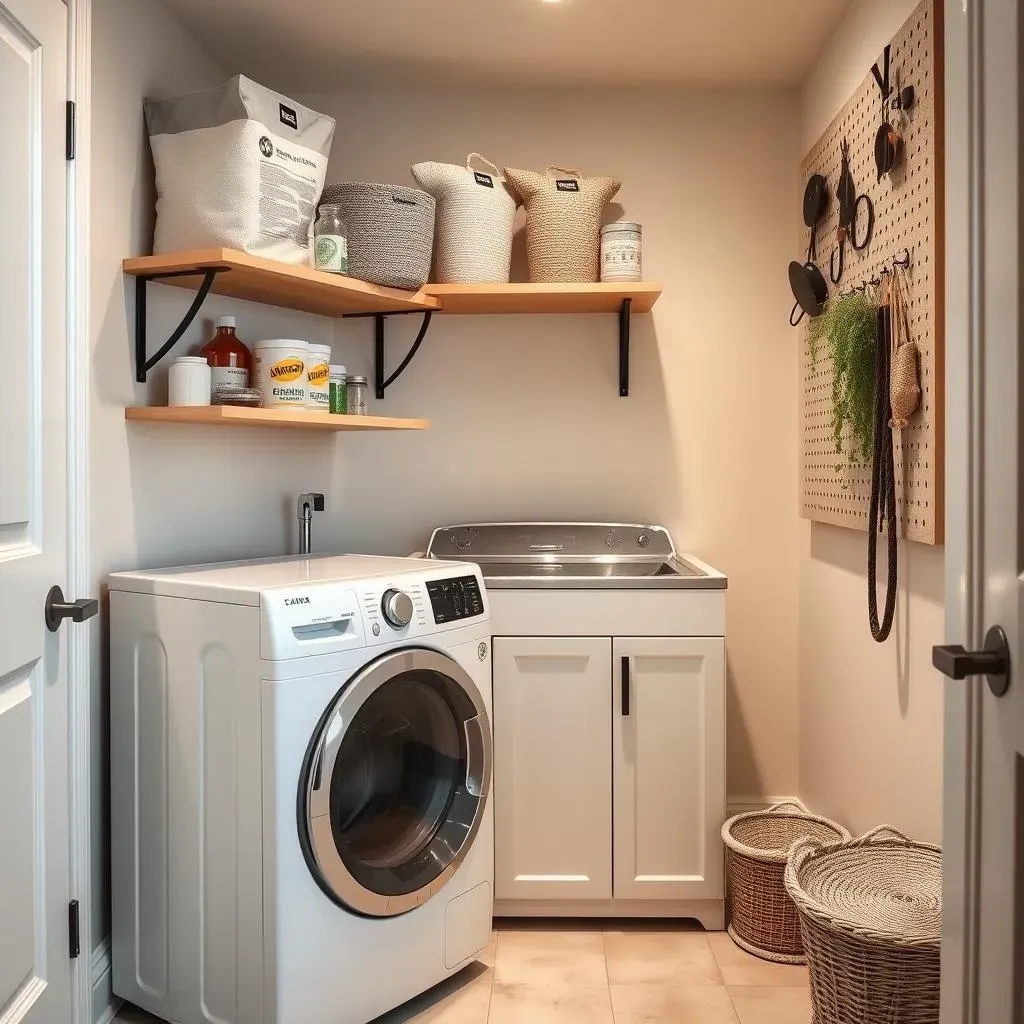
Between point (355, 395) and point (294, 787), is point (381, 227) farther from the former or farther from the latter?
point (294, 787)

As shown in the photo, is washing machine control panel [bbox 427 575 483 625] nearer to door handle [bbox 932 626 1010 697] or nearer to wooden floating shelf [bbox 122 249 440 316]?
wooden floating shelf [bbox 122 249 440 316]

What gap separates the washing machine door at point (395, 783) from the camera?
1756 mm

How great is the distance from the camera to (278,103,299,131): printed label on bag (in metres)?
2.12

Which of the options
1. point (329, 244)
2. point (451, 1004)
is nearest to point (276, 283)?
point (329, 244)

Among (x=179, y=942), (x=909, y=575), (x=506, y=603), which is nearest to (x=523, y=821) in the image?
(x=506, y=603)

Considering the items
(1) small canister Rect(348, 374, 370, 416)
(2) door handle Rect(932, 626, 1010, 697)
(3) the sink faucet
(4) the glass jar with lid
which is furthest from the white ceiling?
(2) door handle Rect(932, 626, 1010, 697)

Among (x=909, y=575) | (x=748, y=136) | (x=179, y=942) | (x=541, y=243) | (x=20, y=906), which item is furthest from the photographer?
(x=748, y=136)

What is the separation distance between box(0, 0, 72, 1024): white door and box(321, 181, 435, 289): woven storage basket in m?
0.78

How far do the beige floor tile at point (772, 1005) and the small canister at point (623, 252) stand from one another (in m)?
1.76

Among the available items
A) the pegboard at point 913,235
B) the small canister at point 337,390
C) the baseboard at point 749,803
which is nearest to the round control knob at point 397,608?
the small canister at point 337,390

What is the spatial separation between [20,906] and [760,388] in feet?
7.45

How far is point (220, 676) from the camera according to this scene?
5.77 feet

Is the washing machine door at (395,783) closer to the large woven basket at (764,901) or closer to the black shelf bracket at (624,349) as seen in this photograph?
the large woven basket at (764,901)

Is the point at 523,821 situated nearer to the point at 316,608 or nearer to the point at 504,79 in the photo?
the point at 316,608
